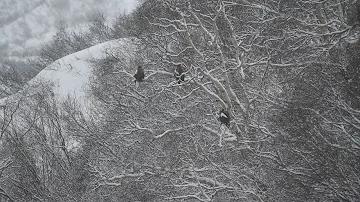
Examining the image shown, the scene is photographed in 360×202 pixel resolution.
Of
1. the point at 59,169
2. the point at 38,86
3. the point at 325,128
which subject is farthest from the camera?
the point at 38,86

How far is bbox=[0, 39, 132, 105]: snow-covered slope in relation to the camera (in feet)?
86.6

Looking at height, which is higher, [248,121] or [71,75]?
[248,121]

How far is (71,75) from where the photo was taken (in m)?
28.8

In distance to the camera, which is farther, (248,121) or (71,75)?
(71,75)

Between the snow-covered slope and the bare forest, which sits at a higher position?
the bare forest

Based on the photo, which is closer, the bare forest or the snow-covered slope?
the bare forest

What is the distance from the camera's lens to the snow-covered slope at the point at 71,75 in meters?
26.4

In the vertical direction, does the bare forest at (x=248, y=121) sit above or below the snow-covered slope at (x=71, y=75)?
above

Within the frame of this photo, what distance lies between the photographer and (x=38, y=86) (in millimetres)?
28516

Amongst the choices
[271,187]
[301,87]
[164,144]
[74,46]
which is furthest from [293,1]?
[74,46]

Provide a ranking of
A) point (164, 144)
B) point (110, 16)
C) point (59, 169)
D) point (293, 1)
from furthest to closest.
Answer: point (110, 16) < point (59, 169) < point (164, 144) < point (293, 1)

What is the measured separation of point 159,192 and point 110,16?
47.5 meters

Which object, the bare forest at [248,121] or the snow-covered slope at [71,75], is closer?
the bare forest at [248,121]

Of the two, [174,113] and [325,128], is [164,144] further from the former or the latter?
[325,128]
